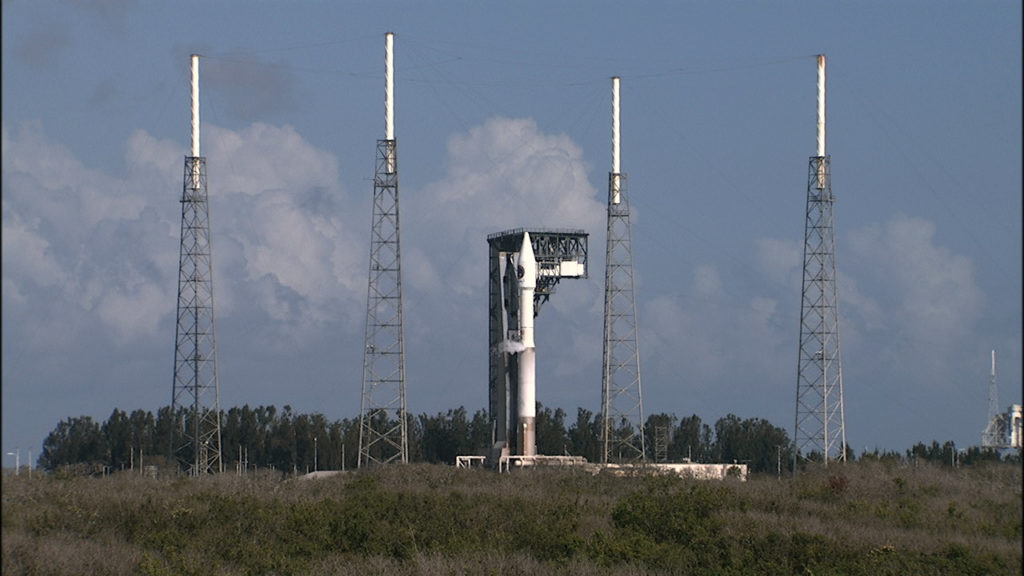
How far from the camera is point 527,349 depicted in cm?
9031

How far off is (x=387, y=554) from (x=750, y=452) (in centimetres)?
7683

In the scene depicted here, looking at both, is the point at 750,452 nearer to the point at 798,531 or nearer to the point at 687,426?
the point at 687,426

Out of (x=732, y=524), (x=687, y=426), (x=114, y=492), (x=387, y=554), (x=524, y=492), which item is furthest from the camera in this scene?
(x=687, y=426)

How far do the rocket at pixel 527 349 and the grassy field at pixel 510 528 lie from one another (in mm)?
21265

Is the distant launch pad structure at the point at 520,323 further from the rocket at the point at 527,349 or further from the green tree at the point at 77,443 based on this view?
the green tree at the point at 77,443

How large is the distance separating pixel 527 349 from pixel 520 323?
6.40 ft

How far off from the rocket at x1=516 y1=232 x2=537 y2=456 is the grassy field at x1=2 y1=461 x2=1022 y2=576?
21265 mm

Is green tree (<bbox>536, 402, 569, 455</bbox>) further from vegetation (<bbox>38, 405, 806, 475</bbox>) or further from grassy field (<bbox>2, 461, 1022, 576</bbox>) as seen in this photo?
grassy field (<bbox>2, 461, 1022, 576</bbox>)

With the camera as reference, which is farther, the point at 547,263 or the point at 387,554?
the point at 547,263

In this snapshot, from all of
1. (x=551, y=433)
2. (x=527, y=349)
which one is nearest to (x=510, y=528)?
(x=527, y=349)

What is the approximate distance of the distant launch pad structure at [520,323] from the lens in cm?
8962

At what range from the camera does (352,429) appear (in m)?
125

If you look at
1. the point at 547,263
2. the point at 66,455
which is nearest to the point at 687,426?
the point at 547,263

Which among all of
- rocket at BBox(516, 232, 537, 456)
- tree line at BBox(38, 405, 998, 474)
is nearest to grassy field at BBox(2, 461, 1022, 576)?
rocket at BBox(516, 232, 537, 456)
